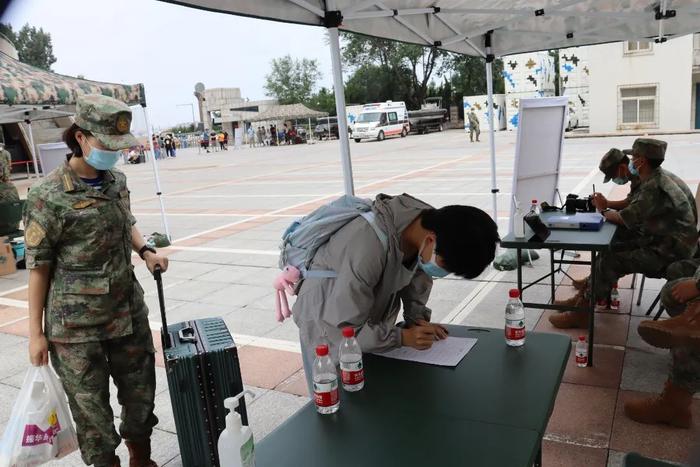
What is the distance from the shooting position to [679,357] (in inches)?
110

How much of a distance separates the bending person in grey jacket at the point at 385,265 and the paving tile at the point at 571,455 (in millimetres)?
993

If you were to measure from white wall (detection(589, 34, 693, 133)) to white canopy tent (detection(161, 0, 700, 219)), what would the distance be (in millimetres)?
19276

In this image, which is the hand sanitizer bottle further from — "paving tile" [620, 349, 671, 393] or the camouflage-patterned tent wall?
the camouflage-patterned tent wall

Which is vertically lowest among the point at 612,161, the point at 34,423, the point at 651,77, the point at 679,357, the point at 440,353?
the point at 679,357

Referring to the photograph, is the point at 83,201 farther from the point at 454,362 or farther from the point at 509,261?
the point at 509,261

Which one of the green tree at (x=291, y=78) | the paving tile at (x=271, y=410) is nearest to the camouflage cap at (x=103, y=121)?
the paving tile at (x=271, y=410)

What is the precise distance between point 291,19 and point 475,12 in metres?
2.14

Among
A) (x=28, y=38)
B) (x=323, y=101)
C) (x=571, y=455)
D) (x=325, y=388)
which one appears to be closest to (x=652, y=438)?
(x=571, y=455)

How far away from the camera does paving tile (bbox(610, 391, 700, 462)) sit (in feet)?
8.76

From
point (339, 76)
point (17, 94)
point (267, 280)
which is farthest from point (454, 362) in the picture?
point (17, 94)

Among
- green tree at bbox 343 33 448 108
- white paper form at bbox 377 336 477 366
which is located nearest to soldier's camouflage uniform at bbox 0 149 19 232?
white paper form at bbox 377 336 477 366

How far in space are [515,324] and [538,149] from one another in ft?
13.4

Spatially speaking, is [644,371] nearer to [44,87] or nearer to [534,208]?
[534,208]

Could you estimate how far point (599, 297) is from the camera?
4297 mm
